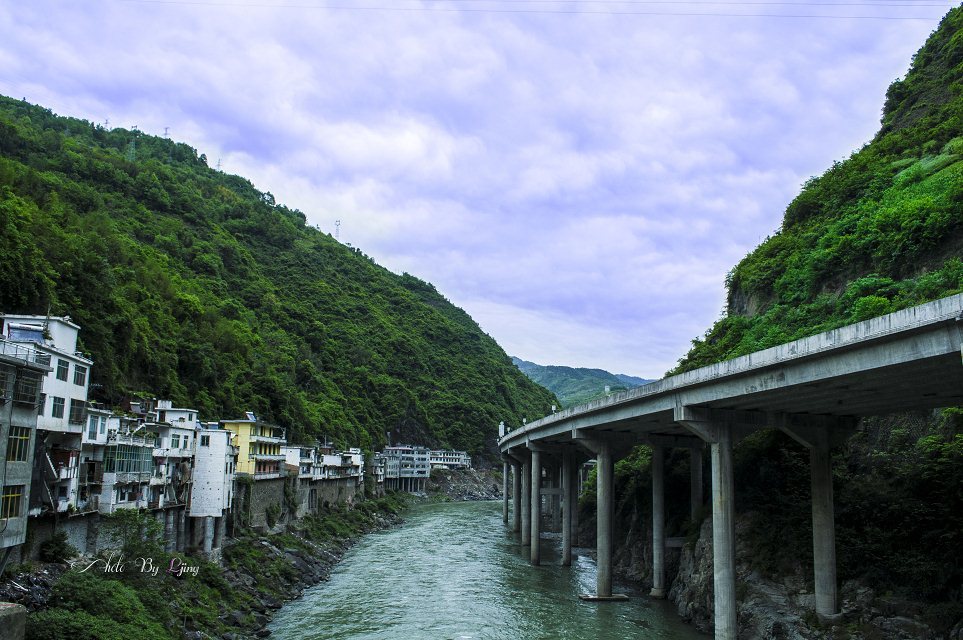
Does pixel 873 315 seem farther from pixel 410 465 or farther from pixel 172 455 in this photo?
pixel 410 465

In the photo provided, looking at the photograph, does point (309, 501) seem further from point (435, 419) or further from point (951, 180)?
point (435, 419)

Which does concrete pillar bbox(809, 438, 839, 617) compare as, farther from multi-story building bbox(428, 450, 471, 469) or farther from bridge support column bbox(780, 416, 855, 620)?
multi-story building bbox(428, 450, 471, 469)

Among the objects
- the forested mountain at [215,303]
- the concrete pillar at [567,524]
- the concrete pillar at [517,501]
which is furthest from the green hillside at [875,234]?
the forested mountain at [215,303]

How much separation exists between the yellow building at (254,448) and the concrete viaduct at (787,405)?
22776 mm

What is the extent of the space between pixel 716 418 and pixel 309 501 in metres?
43.1

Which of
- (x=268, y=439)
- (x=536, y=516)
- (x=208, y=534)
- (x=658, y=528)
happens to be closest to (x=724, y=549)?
(x=658, y=528)

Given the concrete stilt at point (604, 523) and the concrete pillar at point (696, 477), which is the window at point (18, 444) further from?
the concrete pillar at point (696, 477)

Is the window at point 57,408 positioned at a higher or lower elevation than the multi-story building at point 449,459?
higher

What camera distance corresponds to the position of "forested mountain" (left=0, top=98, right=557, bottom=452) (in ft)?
168

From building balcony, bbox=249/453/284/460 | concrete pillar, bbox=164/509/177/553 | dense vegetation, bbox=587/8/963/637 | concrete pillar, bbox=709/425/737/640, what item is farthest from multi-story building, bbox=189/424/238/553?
dense vegetation, bbox=587/8/963/637

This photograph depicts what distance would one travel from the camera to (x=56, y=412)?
24.9 metres

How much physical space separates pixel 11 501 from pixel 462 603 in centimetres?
2244

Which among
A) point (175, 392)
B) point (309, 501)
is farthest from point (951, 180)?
point (175, 392)

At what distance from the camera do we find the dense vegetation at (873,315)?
26.7m
